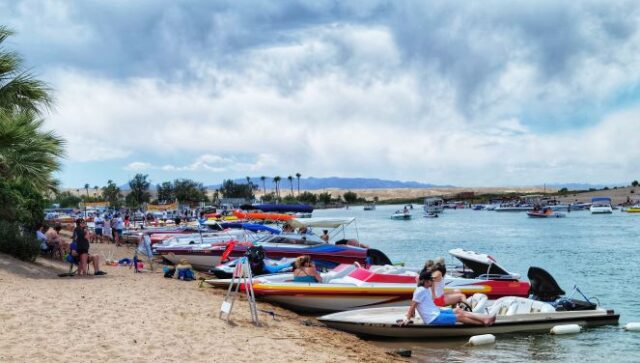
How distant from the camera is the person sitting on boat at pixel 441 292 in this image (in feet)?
43.2

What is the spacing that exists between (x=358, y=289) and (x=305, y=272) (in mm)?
1637

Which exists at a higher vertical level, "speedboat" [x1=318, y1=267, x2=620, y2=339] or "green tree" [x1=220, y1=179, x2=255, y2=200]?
"green tree" [x1=220, y1=179, x2=255, y2=200]

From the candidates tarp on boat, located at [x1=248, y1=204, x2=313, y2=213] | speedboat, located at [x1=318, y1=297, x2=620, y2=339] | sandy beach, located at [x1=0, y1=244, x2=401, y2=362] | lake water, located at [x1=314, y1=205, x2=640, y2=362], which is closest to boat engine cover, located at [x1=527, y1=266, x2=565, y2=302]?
speedboat, located at [x1=318, y1=297, x2=620, y2=339]

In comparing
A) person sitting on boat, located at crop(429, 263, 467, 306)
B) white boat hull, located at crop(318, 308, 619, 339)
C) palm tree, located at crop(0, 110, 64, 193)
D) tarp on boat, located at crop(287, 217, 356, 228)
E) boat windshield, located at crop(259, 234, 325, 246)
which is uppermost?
palm tree, located at crop(0, 110, 64, 193)

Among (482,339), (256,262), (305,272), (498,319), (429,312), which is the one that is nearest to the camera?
(429,312)

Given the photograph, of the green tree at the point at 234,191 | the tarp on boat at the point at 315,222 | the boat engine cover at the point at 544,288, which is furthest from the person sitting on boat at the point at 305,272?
the green tree at the point at 234,191

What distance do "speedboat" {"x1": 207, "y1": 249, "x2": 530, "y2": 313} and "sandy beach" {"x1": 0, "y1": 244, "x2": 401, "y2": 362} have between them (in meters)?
0.80

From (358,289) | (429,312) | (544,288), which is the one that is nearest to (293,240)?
(358,289)

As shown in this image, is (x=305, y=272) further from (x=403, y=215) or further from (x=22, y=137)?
(x=403, y=215)

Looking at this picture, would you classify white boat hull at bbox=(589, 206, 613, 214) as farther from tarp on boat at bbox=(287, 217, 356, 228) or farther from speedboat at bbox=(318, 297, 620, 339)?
speedboat at bbox=(318, 297, 620, 339)

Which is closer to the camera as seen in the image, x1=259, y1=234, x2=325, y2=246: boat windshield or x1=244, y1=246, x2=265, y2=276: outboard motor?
x1=244, y1=246, x2=265, y2=276: outboard motor

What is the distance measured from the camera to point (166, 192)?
13388 centimetres

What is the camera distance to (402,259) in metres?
34.7

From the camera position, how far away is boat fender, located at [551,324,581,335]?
1348cm
